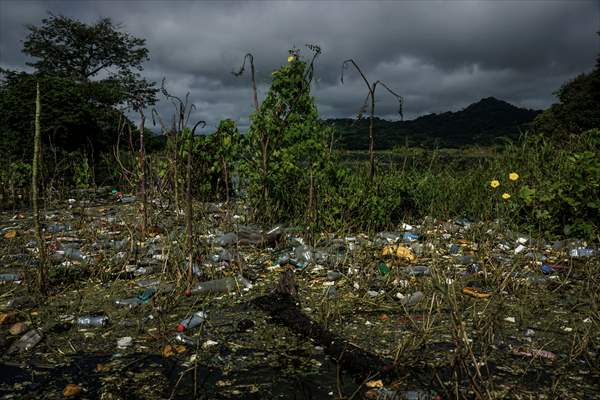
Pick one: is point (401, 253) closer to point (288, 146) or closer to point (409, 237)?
point (409, 237)

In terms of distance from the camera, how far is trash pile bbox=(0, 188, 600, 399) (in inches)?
82.0

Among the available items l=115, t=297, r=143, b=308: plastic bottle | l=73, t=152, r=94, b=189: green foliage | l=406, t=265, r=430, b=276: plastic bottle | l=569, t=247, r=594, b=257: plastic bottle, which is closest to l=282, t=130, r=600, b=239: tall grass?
l=569, t=247, r=594, b=257: plastic bottle

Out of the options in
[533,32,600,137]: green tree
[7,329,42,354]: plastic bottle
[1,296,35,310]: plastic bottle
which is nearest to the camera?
[7,329,42,354]: plastic bottle

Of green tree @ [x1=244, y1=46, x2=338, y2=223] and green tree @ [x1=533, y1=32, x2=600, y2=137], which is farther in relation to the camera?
green tree @ [x1=533, y1=32, x2=600, y2=137]

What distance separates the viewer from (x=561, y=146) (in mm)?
6516

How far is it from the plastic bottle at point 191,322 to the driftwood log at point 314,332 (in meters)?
0.41

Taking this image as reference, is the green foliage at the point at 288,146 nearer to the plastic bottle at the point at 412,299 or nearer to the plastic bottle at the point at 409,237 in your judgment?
the plastic bottle at the point at 409,237

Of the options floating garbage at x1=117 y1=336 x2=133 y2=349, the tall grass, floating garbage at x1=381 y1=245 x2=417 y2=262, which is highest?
the tall grass

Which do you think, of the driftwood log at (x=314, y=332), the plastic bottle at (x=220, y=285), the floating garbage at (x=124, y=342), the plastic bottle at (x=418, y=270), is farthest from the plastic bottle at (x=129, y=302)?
the plastic bottle at (x=418, y=270)

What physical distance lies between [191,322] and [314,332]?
0.72m

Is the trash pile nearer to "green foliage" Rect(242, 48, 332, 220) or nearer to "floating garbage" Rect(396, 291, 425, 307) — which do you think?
→ "floating garbage" Rect(396, 291, 425, 307)

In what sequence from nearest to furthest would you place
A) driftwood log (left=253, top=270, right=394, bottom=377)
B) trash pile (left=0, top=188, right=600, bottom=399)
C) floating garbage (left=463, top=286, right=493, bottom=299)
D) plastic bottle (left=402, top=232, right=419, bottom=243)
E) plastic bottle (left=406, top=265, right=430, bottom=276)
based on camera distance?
1. trash pile (left=0, top=188, right=600, bottom=399)
2. driftwood log (left=253, top=270, right=394, bottom=377)
3. floating garbage (left=463, top=286, right=493, bottom=299)
4. plastic bottle (left=406, top=265, right=430, bottom=276)
5. plastic bottle (left=402, top=232, right=419, bottom=243)

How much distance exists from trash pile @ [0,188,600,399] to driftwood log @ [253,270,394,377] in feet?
0.14

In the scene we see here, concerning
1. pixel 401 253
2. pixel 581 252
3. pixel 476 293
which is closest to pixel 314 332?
pixel 476 293
